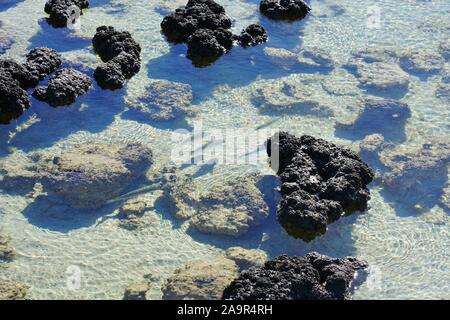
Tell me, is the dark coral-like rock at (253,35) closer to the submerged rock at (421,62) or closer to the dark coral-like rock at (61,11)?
the submerged rock at (421,62)

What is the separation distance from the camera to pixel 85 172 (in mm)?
15484

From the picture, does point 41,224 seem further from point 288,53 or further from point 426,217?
point 288,53

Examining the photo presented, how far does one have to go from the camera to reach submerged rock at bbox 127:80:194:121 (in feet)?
59.7

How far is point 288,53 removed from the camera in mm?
21078

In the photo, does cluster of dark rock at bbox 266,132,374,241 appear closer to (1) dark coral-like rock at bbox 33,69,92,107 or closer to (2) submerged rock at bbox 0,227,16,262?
(2) submerged rock at bbox 0,227,16,262

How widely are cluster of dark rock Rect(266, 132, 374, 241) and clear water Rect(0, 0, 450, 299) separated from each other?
1.16 feet

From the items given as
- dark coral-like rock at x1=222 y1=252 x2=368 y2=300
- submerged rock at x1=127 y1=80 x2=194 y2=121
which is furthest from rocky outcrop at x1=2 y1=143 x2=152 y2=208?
dark coral-like rock at x1=222 y1=252 x2=368 y2=300

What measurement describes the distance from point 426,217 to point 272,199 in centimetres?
360

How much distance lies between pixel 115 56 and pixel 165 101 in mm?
2915

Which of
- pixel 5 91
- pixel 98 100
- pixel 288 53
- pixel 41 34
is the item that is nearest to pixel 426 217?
pixel 288 53

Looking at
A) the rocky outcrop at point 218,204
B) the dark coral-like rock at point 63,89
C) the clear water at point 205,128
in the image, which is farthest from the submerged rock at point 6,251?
the dark coral-like rock at point 63,89

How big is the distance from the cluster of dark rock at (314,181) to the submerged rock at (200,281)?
193 cm

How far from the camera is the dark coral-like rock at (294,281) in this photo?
1201cm

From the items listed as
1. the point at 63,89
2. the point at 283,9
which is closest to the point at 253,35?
the point at 283,9
